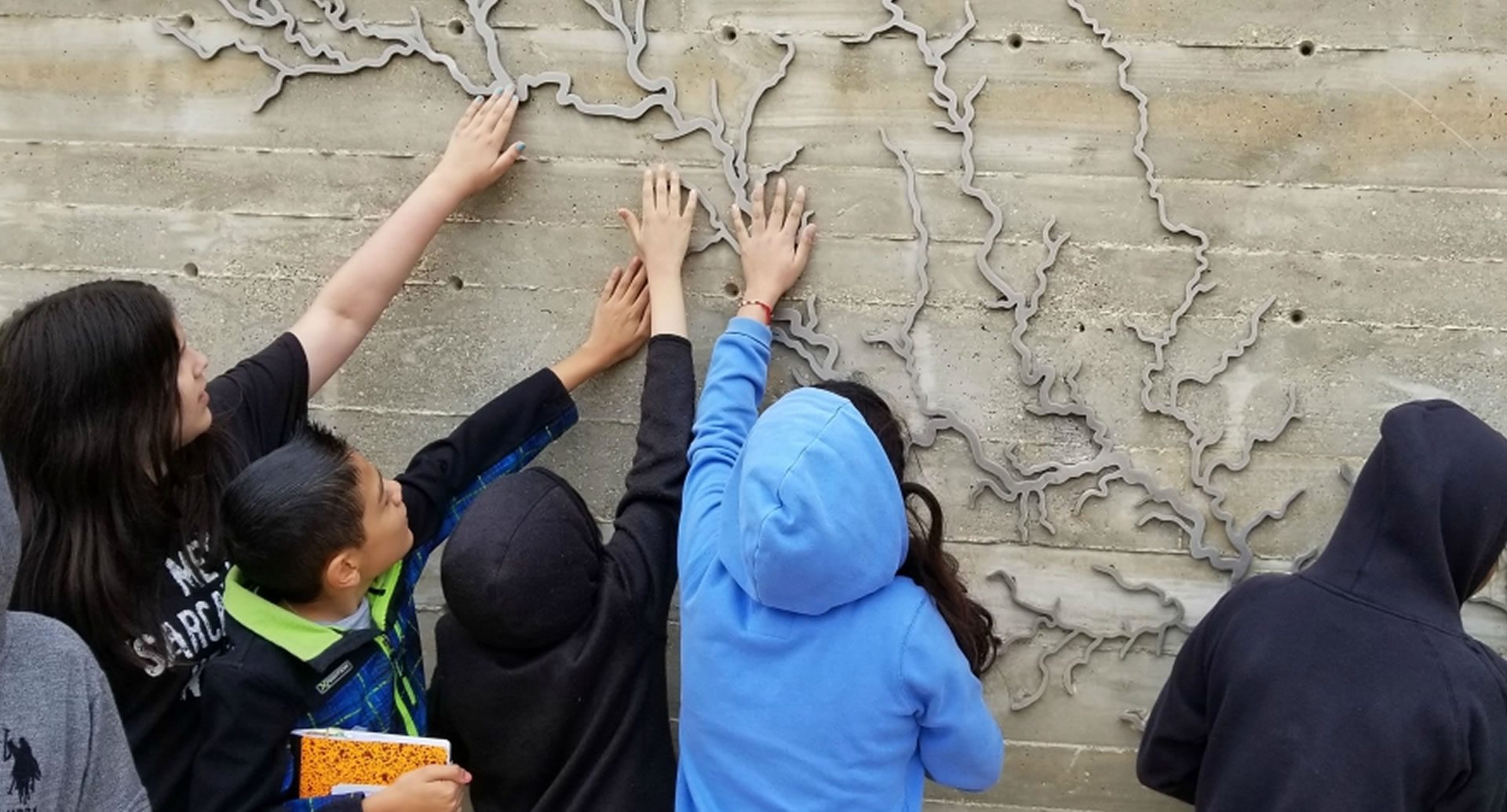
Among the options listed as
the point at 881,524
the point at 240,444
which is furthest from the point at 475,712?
the point at 881,524

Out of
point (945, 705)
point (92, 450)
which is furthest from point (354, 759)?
point (945, 705)

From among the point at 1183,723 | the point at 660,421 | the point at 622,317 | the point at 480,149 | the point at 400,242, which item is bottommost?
the point at 1183,723

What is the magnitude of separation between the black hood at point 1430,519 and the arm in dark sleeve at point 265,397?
1575 millimetres

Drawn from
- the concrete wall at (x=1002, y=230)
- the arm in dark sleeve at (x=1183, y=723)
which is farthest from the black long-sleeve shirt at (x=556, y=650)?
the arm in dark sleeve at (x=1183, y=723)

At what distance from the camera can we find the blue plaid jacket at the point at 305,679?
1.38 m

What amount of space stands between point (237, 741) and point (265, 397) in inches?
21.7

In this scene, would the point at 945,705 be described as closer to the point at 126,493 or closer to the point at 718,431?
the point at 718,431

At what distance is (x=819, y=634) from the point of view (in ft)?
4.47

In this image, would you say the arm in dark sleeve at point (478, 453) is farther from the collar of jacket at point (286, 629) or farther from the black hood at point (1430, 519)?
the black hood at point (1430, 519)

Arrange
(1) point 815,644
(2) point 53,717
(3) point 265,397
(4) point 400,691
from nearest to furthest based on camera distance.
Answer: (2) point 53,717
(1) point 815,644
(4) point 400,691
(3) point 265,397

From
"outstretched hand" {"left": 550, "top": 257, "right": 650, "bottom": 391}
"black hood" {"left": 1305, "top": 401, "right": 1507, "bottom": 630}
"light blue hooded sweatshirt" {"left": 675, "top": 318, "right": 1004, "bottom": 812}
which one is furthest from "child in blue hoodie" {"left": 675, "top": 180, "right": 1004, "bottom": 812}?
"black hood" {"left": 1305, "top": 401, "right": 1507, "bottom": 630}

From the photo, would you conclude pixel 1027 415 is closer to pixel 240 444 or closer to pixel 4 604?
pixel 240 444

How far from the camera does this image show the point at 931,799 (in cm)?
211

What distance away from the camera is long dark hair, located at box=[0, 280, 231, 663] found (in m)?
1.38
